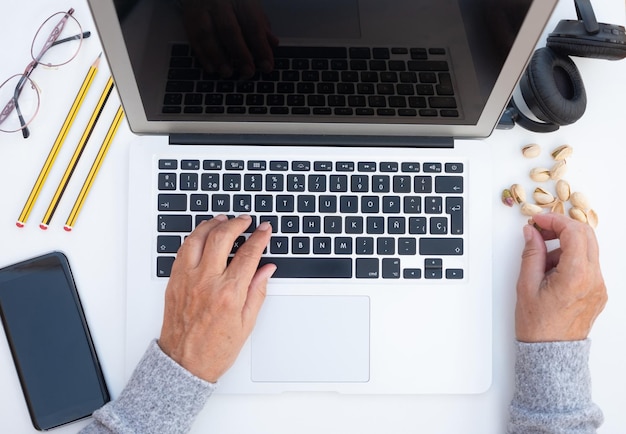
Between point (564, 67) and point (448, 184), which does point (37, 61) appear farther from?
point (564, 67)

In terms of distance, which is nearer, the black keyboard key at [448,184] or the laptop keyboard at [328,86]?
the laptop keyboard at [328,86]

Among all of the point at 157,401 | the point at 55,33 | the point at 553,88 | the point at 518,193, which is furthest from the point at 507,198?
the point at 55,33

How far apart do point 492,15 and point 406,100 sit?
14cm

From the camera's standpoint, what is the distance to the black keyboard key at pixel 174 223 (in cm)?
63

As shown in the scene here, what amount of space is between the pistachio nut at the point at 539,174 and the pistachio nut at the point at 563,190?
0.6 inches

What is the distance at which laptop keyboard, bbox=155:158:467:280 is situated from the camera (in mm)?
627

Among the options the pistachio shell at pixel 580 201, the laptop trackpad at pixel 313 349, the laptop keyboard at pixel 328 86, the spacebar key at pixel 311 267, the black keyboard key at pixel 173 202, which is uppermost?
the laptop keyboard at pixel 328 86

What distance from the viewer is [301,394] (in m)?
0.64

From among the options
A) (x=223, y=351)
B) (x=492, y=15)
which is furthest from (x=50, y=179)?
(x=492, y=15)

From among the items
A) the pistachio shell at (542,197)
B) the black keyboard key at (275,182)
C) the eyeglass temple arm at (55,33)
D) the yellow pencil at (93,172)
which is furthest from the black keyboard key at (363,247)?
the eyeglass temple arm at (55,33)

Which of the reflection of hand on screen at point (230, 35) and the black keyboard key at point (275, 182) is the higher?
the reflection of hand on screen at point (230, 35)

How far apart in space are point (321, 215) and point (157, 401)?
0.87 feet

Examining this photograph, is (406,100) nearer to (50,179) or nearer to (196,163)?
(196,163)

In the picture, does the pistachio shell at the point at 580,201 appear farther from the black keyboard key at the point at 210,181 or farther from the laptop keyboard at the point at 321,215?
the black keyboard key at the point at 210,181
